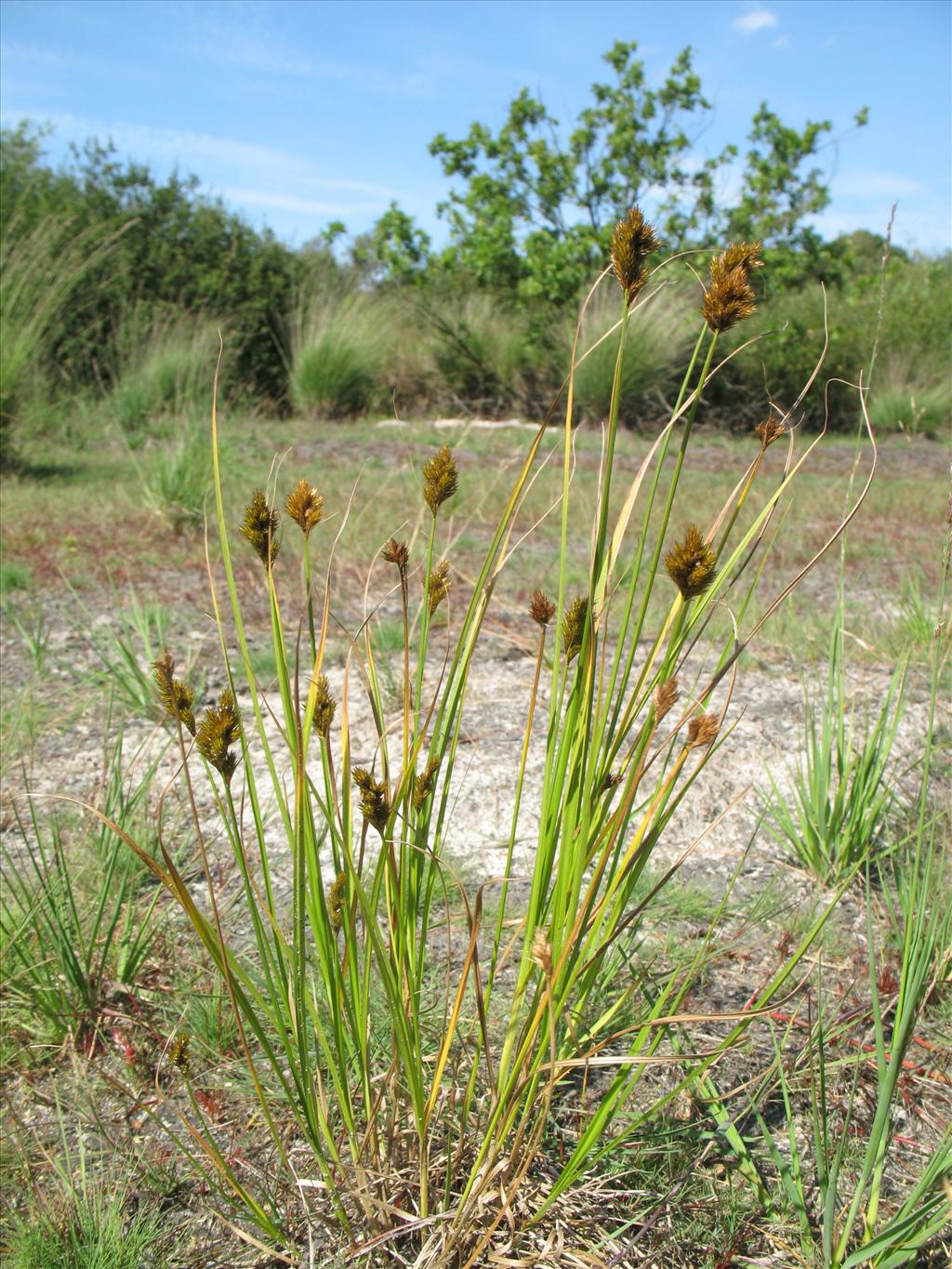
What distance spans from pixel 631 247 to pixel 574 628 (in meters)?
0.37

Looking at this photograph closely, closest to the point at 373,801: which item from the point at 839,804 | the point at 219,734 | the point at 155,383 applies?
the point at 219,734

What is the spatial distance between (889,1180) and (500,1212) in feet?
2.07

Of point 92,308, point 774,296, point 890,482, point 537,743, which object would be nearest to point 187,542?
point 537,743

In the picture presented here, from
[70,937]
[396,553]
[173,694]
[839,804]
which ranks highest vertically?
[396,553]

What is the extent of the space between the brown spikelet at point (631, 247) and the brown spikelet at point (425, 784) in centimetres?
47

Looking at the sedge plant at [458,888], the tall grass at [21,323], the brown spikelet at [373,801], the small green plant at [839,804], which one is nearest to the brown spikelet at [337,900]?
the sedge plant at [458,888]

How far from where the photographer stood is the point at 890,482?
301 inches

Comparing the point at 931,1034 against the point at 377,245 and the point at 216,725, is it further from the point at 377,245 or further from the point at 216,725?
the point at 377,245

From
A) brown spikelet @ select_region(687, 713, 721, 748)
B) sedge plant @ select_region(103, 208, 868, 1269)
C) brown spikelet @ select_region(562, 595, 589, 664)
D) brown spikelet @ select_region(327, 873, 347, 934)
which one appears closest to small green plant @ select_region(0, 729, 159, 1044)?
sedge plant @ select_region(103, 208, 868, 1269)

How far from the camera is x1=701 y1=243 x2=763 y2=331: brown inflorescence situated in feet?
2.55

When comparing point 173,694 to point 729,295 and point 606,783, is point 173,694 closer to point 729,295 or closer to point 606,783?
point 606,783

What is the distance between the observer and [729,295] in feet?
2.55

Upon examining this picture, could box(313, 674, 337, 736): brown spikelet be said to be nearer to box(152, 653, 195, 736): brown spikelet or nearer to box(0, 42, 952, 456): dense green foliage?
box(152, 653, 195, 736): brown spikelet

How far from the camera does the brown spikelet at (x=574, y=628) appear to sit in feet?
3.21
